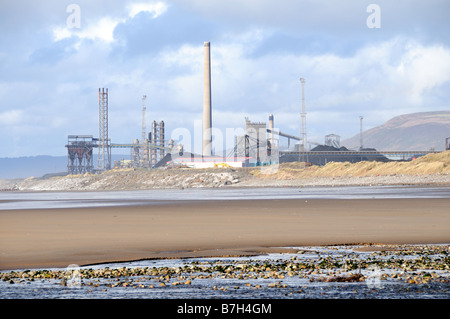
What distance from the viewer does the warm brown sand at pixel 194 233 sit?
17.8 metres

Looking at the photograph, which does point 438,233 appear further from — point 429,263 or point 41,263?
point 41,263

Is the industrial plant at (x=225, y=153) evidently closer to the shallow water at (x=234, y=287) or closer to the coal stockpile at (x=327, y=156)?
the coal stockpile at (x=327, y=156)

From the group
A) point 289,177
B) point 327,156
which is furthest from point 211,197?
point 327,156

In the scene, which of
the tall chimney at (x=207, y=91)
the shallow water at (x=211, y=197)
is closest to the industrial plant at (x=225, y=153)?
the tall chimney at (x=207, y=91)

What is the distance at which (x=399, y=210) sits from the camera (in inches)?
1297

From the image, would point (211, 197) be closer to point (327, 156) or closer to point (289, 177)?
point (289, 177)

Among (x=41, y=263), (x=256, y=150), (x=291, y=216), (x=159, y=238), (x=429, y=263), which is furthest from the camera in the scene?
(x=256, y=150)

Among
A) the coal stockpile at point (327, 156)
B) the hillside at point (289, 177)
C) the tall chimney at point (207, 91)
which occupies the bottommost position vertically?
the hillside at point (289, 177)

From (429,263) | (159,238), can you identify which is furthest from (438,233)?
(159,238)

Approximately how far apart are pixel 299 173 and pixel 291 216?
9505 cm

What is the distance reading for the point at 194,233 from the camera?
23094 millimetres

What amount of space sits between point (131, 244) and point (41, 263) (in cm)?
418
